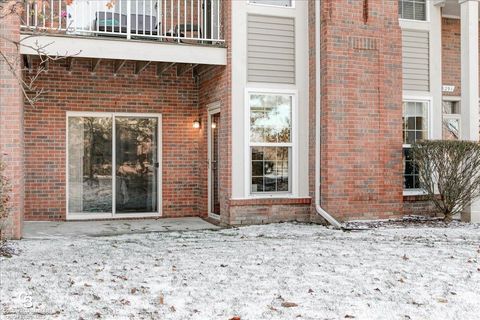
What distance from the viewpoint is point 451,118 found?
11.6 m

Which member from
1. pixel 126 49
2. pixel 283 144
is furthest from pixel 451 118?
pixel 126 49

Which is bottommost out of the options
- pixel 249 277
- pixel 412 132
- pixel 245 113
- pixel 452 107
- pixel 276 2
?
pixel 249 277

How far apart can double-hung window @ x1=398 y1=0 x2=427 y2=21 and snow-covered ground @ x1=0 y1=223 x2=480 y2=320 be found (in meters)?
4.46

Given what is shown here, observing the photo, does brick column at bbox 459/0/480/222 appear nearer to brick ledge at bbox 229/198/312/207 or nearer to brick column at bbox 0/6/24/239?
brick ledge at bbox 229/198/312/207

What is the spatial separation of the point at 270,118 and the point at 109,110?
10.3ft

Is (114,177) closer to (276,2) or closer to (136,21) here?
(136,21)

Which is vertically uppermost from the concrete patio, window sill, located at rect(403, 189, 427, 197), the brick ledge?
window sill, located at rect(403, 189, 427, 197)

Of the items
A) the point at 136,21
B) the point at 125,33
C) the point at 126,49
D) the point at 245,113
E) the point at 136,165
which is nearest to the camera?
the point at 126,49

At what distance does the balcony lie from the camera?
8203mm

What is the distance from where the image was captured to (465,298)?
4578 millimetres

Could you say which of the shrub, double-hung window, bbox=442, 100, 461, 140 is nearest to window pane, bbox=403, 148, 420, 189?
the shrub

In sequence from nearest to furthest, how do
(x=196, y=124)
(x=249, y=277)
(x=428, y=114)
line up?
(x=249, y=277) < (x=428, y=114) < (x=196, y=124)

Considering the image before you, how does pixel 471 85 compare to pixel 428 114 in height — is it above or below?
above

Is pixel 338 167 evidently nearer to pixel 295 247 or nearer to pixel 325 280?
pixel 295 247
